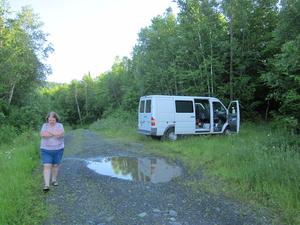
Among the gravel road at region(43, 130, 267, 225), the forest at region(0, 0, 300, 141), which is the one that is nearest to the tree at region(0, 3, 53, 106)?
the forest at region(0, 0, 300, 141)

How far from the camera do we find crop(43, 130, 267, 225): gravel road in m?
3.13

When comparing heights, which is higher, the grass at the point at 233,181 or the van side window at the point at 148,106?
the van side window at the point at 148,106

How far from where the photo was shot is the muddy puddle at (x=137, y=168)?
5.29 metres

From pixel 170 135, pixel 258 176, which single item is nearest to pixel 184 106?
pixel 170 135

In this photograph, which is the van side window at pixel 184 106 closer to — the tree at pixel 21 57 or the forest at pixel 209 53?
the forest at pixel 209 53

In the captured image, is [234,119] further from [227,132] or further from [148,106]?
[148,106]

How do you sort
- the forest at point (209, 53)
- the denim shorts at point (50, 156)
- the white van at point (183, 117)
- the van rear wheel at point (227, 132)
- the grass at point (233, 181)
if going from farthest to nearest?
the forest at point (209, 53), the van rear wheel at point (227, 132), the white van at point (183, 117), the denim shorts at point (50, 156), the grass at point (233, 181)

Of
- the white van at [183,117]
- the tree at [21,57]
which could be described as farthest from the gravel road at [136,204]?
the tree at [21,57]

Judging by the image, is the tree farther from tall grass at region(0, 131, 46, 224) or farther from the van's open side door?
the van's open side door

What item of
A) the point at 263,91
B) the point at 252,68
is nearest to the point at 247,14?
the point at 252,68

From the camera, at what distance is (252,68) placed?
15258 mm

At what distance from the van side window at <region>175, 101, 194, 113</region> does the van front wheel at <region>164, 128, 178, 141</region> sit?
991 millimetres

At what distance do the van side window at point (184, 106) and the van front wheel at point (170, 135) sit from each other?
991 millimetres

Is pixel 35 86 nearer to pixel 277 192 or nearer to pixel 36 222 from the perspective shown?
pixel 36 222
